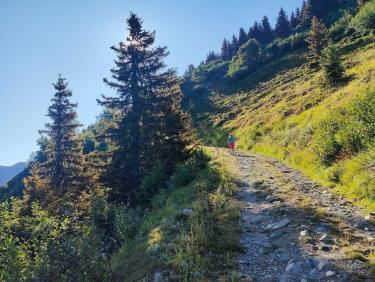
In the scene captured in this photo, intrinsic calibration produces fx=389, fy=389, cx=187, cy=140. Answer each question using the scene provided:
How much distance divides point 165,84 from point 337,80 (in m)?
16.1

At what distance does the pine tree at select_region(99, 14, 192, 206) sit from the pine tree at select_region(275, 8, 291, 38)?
385 ft

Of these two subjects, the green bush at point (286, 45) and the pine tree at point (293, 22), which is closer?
the green bush at point (286, 45)

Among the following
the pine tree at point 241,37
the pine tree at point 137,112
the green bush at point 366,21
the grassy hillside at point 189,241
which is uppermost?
the pine tree at point 241,37

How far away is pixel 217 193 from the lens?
14555 mm

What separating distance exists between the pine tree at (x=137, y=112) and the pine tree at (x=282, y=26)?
11742 centimetres

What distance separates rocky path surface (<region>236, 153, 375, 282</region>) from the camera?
27.0 feet

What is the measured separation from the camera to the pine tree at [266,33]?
14425cm

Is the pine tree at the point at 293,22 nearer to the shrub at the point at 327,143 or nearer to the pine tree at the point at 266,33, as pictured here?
the pine tree at the point at 266,33

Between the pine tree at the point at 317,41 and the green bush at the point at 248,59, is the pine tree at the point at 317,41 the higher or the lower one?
the lower one

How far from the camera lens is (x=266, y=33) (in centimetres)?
14650

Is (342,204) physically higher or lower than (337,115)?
lower

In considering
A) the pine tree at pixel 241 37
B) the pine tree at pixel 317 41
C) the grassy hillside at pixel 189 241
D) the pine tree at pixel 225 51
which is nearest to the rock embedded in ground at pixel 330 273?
the grassy hillside at pixel 189 241

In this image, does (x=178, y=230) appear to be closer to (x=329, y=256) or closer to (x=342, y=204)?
(x=329, y=256)

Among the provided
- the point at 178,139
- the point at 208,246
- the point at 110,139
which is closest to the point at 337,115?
the point at 178,139
